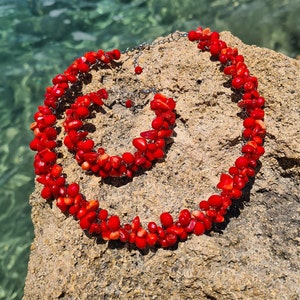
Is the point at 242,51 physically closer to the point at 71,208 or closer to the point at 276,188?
the point at 276,188

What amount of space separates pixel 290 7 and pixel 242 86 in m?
2.20

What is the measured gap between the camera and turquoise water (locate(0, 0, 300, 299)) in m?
4.03

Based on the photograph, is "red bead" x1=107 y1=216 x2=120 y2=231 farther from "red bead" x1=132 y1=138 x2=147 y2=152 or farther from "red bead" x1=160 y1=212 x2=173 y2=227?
"red bead" x1=132 y1=138 x2=147 y2=152

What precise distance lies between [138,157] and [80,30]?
7.82 feet

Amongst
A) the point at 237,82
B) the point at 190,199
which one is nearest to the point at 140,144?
the point at 190,199

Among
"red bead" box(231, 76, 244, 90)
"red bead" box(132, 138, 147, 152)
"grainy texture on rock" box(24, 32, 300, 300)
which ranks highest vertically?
"red bead" box(231, 76, 244, 90)

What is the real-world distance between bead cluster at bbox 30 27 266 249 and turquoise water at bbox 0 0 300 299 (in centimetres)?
105

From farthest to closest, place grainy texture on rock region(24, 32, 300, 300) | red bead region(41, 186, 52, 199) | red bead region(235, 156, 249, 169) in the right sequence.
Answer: red bead region(41, 186, 52, 199)
red bead region(235, 156, 249, 169)
grainy texture on rock region(24, 32, 300, 300)

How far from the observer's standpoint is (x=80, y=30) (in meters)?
4.51

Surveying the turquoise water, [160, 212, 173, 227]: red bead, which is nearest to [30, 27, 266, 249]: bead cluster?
[160, 212, 173, 227]: red bead

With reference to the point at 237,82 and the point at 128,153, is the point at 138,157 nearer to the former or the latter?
the point at 128,153

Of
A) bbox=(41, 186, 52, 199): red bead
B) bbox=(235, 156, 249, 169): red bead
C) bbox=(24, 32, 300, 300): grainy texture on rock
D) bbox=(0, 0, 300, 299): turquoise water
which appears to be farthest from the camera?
bbox=(0, 0, 300, 299): turquoise water

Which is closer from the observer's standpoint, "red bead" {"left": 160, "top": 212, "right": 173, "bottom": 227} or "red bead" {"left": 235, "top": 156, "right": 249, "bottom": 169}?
"red bead" {"left": 160, "top": 212, "right": 173, "bottom": 227}

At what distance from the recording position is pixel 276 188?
2652mm
